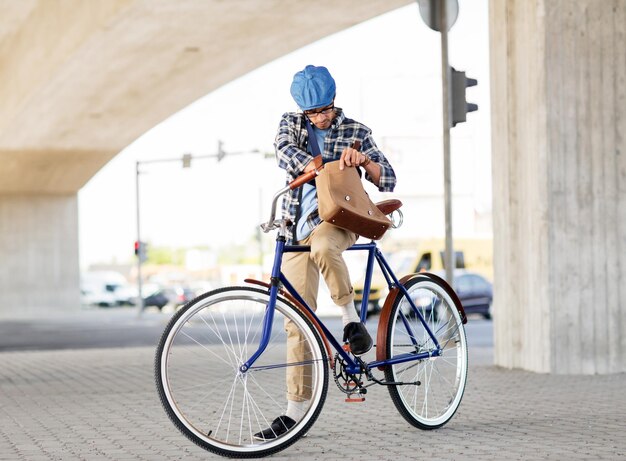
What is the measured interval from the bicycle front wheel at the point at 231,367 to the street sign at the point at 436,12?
6017 millimetres

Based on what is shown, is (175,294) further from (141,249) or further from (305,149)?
(305,149)

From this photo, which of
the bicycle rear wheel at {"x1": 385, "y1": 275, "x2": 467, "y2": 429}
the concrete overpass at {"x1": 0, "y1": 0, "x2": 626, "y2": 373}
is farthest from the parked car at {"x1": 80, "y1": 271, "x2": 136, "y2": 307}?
the bicycle rear wheel at {"x1": 385, "y1": 275, "x2": 467, "y2": 429}

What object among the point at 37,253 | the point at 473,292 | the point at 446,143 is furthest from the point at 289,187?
the point at 37,253

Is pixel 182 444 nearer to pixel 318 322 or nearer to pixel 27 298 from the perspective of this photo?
pixel 318 322

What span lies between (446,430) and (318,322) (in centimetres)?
109

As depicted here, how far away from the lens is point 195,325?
16.8ft

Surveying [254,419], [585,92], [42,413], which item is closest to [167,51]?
[585,92]

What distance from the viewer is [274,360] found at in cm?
542

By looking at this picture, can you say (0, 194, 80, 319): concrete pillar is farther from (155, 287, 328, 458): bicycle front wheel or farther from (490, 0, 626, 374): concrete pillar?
(155, 287, 328, 458): bicycle front wheel

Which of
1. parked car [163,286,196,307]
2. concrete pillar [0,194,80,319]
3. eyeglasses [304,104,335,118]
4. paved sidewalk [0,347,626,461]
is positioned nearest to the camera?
paved sidewalk [0,347,626,461]

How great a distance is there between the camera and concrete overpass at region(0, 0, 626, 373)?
29.9 ft

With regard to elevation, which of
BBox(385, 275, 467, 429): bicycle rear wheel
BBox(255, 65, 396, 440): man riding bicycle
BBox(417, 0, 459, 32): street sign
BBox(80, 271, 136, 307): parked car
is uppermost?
BBox(417, 0, 459, 32): street sign

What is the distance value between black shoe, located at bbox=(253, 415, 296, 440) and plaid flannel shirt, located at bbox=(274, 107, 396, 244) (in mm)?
804

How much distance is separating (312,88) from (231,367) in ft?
4.32
